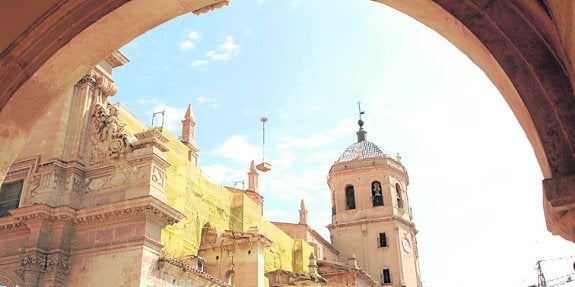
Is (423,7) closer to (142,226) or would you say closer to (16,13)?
(16,13)

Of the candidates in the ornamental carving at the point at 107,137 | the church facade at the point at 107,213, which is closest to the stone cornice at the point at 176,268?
the church facade at the point at 107,213

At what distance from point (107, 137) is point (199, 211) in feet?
25.0

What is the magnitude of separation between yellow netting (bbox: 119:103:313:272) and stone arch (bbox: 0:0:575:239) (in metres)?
16.8

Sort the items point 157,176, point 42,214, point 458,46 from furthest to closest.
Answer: point 157,176 < point 42,214 < point 458,46

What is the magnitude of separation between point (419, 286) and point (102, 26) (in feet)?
130

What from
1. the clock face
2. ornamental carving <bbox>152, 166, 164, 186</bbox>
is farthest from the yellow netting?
the clock face

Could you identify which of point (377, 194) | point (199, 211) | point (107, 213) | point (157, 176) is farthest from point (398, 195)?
point (107, 213)

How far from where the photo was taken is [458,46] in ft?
10.8

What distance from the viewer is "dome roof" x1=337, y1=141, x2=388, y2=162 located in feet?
140

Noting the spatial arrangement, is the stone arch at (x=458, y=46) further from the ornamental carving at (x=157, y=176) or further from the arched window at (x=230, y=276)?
the arched window at (x=230, y=276)

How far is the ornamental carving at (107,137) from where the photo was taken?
56.3ft

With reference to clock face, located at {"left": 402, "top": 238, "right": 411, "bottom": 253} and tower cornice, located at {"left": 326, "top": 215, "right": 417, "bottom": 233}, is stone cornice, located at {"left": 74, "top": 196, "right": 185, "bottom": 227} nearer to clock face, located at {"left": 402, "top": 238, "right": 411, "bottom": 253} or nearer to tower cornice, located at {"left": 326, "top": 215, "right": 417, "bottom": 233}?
tower cornice, located at {"left": 326, "top": 215, "right": 417, "bottom": 233}

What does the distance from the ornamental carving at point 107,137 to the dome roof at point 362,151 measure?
88.6ft

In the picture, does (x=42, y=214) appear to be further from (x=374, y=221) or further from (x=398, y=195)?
(x=398, y=195)
